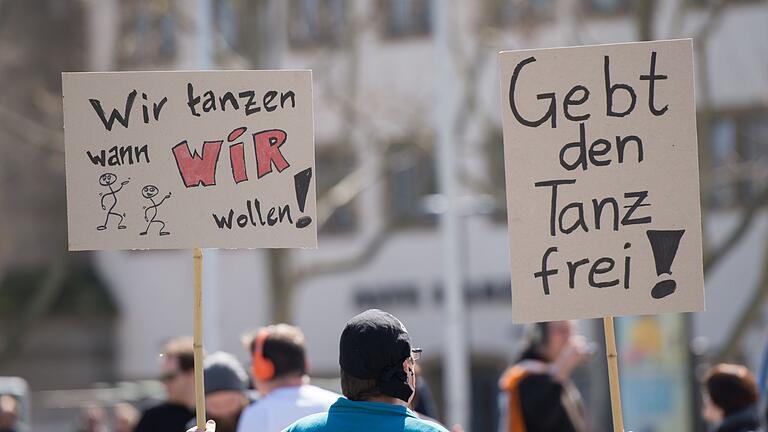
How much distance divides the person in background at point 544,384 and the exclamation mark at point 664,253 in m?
2.74

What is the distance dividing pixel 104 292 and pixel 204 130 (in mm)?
19272

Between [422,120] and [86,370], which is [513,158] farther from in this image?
[86,370]

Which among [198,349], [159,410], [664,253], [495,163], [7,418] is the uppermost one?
→ [495,163]

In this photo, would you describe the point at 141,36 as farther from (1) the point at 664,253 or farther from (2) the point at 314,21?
(1) the point at 664,253

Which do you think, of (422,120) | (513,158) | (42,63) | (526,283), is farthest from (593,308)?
(42,63)

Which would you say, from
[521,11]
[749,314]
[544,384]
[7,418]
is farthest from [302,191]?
[521,11]

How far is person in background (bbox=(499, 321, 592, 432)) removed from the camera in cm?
729

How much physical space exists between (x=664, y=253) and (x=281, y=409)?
171cm

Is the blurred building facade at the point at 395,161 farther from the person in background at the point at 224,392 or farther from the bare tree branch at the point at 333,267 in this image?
the person in background at the point at 224,392

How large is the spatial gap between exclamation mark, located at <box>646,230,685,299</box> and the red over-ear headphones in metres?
1.76

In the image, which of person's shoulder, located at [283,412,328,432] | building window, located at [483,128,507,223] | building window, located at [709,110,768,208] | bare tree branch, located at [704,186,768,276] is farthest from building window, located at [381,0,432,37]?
person's shoulder, located at [283,412,328,432]

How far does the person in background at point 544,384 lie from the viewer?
23.9 ft

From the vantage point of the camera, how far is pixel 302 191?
4863mm

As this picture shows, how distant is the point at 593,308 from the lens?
455cm
